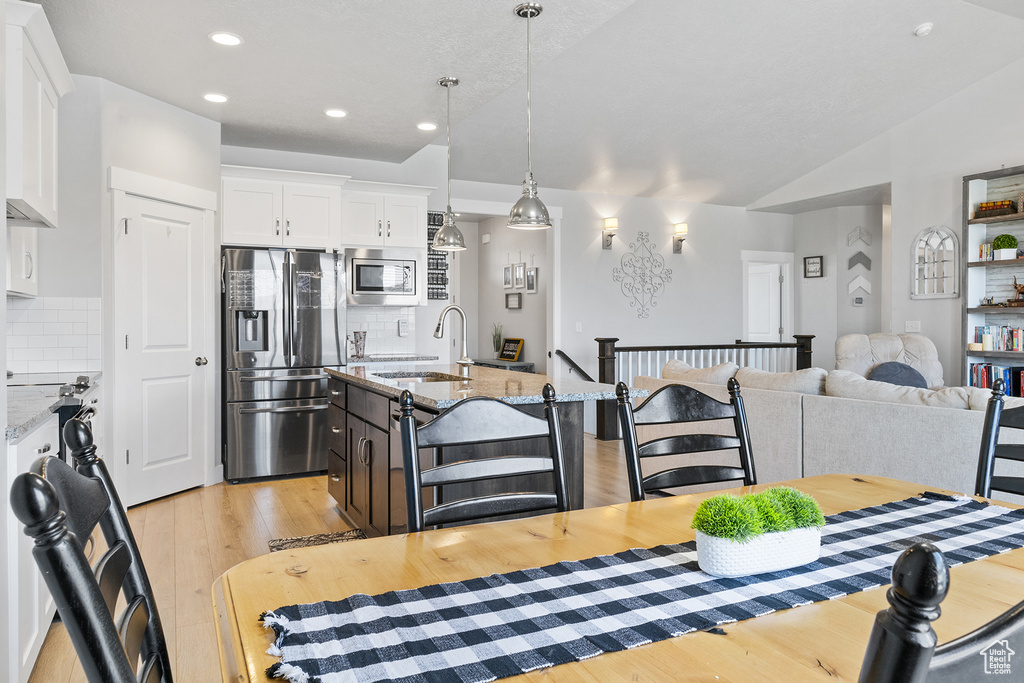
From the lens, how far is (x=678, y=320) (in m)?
8.17

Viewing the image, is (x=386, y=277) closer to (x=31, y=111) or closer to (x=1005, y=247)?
(x=31, y=111)

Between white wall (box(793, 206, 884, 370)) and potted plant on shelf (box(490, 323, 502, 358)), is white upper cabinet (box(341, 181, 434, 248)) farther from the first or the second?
white wall (box(793, 206, 884, 370))

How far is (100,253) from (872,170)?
7.11 metres

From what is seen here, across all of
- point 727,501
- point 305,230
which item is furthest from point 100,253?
point 727,501

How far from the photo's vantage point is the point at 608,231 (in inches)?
299

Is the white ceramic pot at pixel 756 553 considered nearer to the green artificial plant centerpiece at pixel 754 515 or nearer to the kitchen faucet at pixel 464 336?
the green artificial plant centerpiece at pixel 754 515

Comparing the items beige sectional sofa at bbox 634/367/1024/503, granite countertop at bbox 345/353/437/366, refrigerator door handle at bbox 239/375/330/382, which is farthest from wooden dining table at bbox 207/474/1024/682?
granite countertop at bbox 345/353/437/366

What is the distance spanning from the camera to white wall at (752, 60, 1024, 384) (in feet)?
19.9

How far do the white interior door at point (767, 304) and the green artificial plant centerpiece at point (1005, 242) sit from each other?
10.1ft

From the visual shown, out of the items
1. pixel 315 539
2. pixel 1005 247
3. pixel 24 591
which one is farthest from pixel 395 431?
pixel 1005 247

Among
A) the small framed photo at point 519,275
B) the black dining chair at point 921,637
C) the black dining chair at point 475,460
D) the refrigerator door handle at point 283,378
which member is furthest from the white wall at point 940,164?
the black dining chair at point 921,637

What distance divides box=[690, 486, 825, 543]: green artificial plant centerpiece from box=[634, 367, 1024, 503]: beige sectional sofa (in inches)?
92.9

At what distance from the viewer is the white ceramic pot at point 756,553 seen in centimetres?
107

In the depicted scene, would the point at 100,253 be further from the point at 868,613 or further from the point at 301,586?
the point at 868,613
